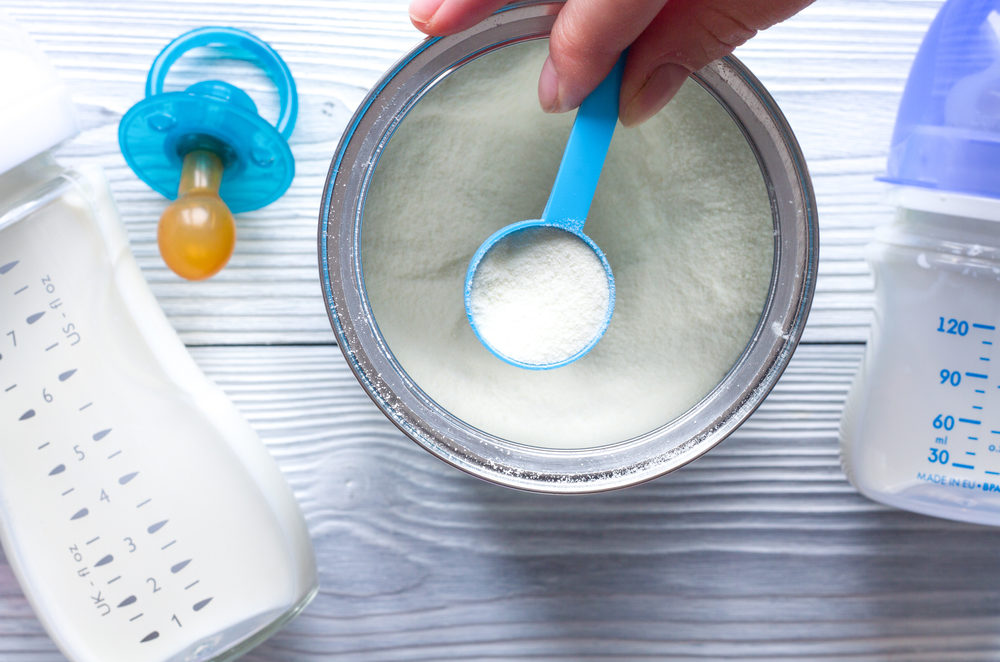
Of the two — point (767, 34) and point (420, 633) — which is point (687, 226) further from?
point (420, 633)

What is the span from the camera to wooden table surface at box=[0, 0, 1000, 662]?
55 centimetres

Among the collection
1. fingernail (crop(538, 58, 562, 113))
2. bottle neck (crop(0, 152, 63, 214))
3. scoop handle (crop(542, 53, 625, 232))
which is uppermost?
fingernail (crop(538, 58, 562, 113))

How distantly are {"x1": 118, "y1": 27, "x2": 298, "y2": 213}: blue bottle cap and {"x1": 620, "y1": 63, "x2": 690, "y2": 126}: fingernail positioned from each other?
0.24 m

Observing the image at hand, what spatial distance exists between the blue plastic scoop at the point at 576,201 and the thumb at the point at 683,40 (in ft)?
0.04

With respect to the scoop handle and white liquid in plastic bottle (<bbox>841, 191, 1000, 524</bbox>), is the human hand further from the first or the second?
white liquid in plastic bottle (<bbox>841, 191, 1000, 524</bbox>)

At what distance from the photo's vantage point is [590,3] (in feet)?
1.16

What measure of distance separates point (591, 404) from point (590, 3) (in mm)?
243

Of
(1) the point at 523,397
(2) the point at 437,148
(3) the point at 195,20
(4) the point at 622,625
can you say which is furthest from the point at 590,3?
(4) the point at 622,625


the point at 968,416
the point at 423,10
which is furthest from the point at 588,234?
the point at 968,416

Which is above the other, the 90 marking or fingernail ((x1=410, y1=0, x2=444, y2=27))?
fingernail ((x1=410, y1=0, x2=444, y2=27))

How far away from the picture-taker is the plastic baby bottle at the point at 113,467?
476mm

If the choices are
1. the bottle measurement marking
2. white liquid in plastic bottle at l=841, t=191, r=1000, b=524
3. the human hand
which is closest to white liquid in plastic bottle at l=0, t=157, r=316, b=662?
the bottle measurement marking

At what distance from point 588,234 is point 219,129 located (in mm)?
263

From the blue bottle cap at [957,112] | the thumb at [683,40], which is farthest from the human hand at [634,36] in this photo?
the blue bottle cap at [957,112]
